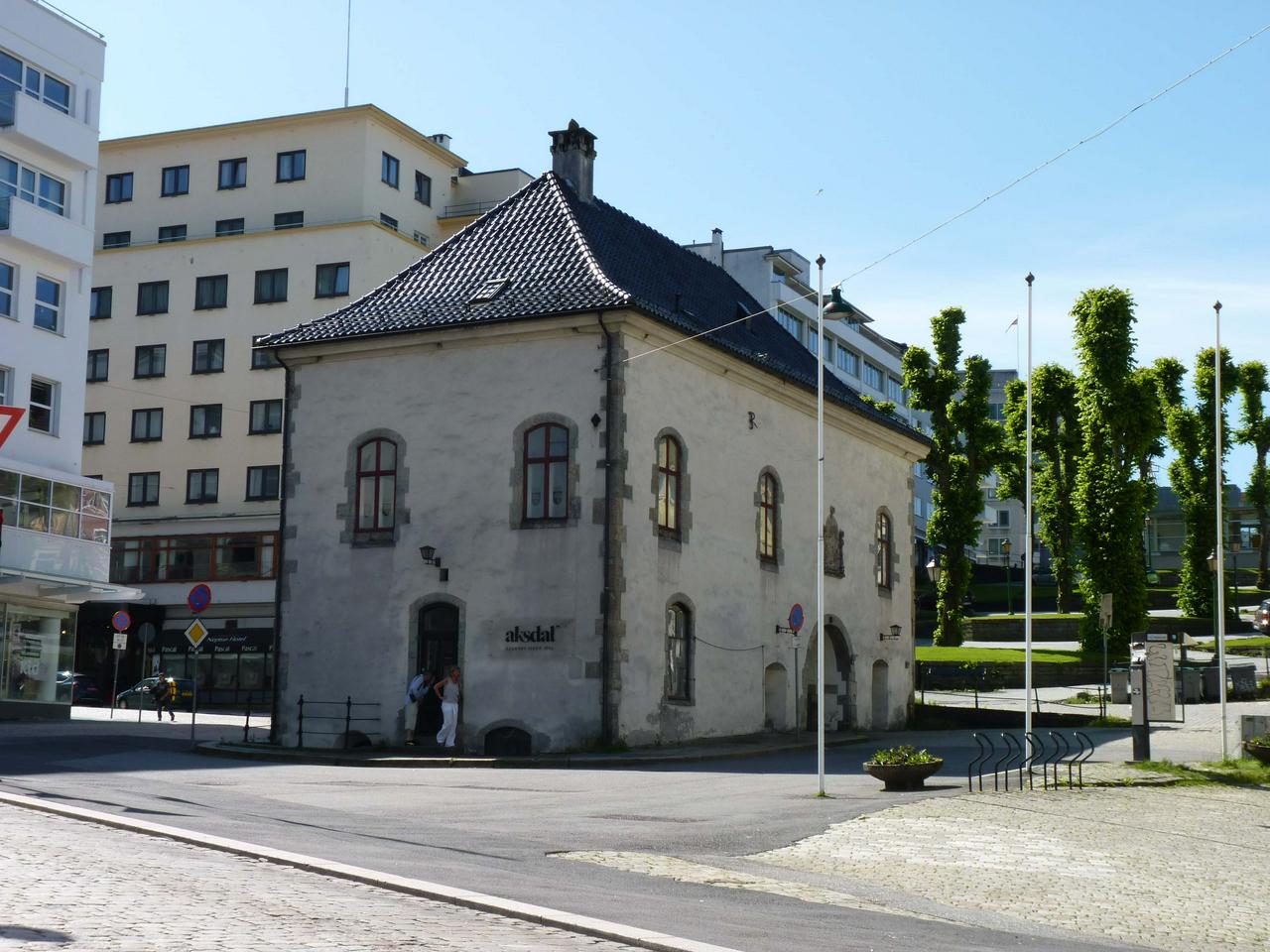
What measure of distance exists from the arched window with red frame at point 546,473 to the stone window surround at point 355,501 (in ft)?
9.03

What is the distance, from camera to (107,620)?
6334cm

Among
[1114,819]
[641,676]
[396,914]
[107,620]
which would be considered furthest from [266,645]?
[396,914]

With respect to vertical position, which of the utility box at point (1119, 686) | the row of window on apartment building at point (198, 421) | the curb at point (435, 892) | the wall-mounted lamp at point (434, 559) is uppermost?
the row of window on apartment building at point (198, 421)

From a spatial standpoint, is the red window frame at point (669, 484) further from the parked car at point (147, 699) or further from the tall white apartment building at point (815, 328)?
the tall white apartment building at point (815, 328)

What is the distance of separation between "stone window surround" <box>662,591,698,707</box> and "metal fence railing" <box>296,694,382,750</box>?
577cm

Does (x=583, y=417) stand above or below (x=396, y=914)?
above

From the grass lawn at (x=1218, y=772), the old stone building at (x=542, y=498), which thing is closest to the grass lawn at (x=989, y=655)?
the old stone building at (x=542, y=498)

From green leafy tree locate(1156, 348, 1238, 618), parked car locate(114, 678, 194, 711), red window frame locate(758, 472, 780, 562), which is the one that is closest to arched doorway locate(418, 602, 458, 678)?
red window frame locate(758, 472, 780, 562)

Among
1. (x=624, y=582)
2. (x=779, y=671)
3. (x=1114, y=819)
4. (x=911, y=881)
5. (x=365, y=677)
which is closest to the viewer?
(x=911, y=881)

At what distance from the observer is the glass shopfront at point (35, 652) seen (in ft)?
138

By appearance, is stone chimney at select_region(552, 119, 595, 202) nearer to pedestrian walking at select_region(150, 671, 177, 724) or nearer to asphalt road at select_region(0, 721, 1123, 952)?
asphalt road at select_region(0, 721, 1123, 952)

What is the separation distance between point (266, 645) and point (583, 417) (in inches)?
1308

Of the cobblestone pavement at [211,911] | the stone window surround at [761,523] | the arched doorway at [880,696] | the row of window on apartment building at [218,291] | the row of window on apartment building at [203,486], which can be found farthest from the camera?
the row of window on apartment building at [218,291]

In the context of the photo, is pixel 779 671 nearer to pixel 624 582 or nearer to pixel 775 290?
pixel 624 582
